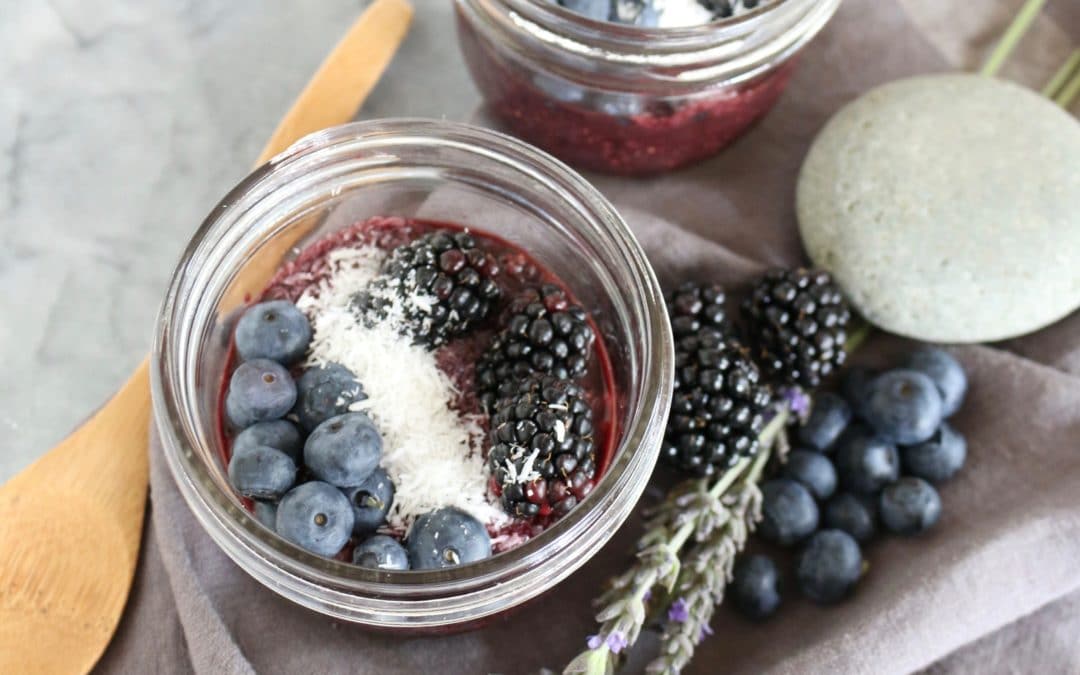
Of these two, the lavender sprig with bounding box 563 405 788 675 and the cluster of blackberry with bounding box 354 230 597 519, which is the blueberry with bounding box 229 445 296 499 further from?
the lavender sprig with bounding box 563 405 788 675

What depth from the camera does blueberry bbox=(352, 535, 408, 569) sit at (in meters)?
0.88

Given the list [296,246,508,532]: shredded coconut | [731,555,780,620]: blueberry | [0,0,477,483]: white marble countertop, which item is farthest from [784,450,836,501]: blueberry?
[0,0,477,483]: white marble countertop

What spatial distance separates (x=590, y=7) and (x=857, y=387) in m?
0.55

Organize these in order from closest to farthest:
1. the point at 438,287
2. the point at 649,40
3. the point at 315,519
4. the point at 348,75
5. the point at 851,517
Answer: the point at 315,519 → the point at 438,287 → the point at 649,40 → the point at 851,517 → the point at 348,75

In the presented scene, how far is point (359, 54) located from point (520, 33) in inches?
13.4

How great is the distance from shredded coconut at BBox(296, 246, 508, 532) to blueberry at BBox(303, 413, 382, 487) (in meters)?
0.04

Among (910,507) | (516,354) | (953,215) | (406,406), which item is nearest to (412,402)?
(406,406)

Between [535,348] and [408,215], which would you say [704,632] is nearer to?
[535,348]

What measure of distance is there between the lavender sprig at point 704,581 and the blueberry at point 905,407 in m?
0.18

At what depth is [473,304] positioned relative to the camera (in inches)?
39.1

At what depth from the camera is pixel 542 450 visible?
2.89 ft

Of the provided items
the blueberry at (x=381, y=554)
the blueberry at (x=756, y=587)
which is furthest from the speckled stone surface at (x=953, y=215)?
the blueberry at (x=381, y=554)

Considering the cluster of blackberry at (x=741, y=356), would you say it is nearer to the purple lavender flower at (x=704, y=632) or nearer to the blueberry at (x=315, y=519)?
the purple lavender flower at (x=704, y=632)

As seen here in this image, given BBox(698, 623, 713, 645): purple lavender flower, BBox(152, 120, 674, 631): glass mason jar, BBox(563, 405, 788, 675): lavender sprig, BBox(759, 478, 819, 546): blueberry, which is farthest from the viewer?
BBox(759, 478, 819, 546): blueberry
